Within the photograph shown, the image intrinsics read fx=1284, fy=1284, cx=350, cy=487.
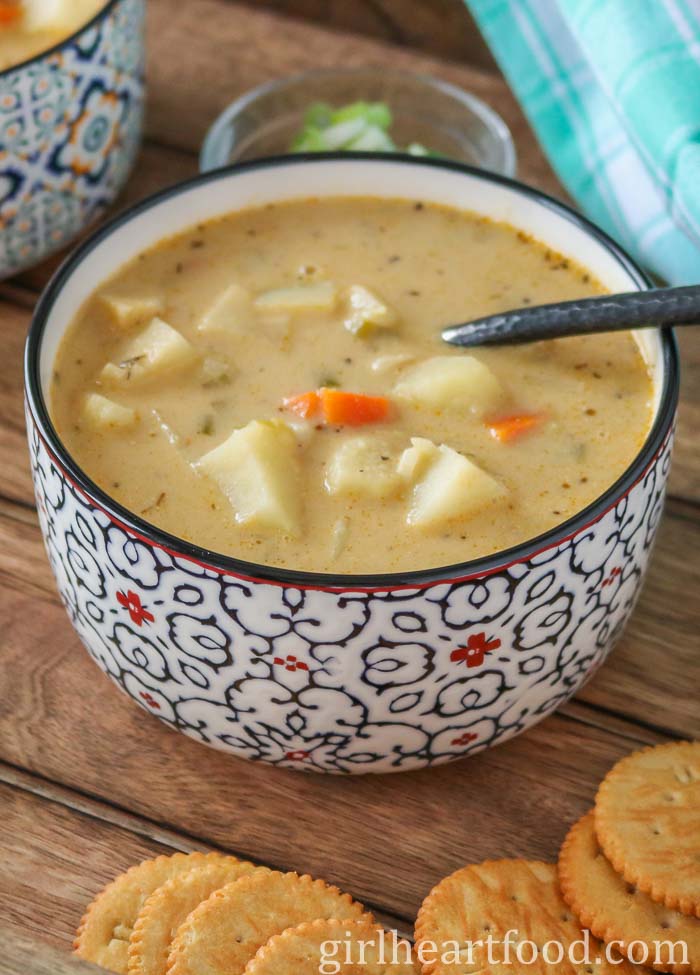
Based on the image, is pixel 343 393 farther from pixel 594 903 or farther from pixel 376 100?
pixel 376 100

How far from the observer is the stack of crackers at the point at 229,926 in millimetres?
1285

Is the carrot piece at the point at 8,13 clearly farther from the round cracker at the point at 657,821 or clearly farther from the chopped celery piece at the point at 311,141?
the round cracker at the point at 657,821

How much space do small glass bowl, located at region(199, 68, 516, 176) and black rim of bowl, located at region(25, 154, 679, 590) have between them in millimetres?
633

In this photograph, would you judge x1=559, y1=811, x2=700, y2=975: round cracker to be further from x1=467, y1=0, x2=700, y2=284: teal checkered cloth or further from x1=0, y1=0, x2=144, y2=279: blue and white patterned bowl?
x1=0, y1=0, x2=144, y2=279: blue and white patterned bowl

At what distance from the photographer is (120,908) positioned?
1370mm

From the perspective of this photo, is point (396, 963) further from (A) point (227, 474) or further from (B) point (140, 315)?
(B) point (140, 315)

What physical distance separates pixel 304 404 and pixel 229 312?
0.21 m

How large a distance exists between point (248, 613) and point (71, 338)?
57 centimetres

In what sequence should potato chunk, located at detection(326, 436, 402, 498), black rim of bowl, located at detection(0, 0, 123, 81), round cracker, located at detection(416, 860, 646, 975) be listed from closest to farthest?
round cracker, located at detection(416, 860, 646, 975), potato chunk, located at detection(326, 436, 402, 498), black rim of bowl, located at detection(0, 0, 123, 81)

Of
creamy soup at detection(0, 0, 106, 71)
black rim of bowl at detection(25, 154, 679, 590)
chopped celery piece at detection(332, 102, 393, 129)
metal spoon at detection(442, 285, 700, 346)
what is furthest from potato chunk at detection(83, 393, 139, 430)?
chopped celery piece at detection(332, 102, 393, 129)

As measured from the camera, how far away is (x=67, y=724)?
5.16 feet

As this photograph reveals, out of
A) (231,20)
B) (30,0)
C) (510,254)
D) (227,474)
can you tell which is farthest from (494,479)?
(231,20)

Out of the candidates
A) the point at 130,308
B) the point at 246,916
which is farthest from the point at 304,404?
the point at 246,916

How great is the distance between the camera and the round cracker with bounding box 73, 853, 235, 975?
52.5 inches
